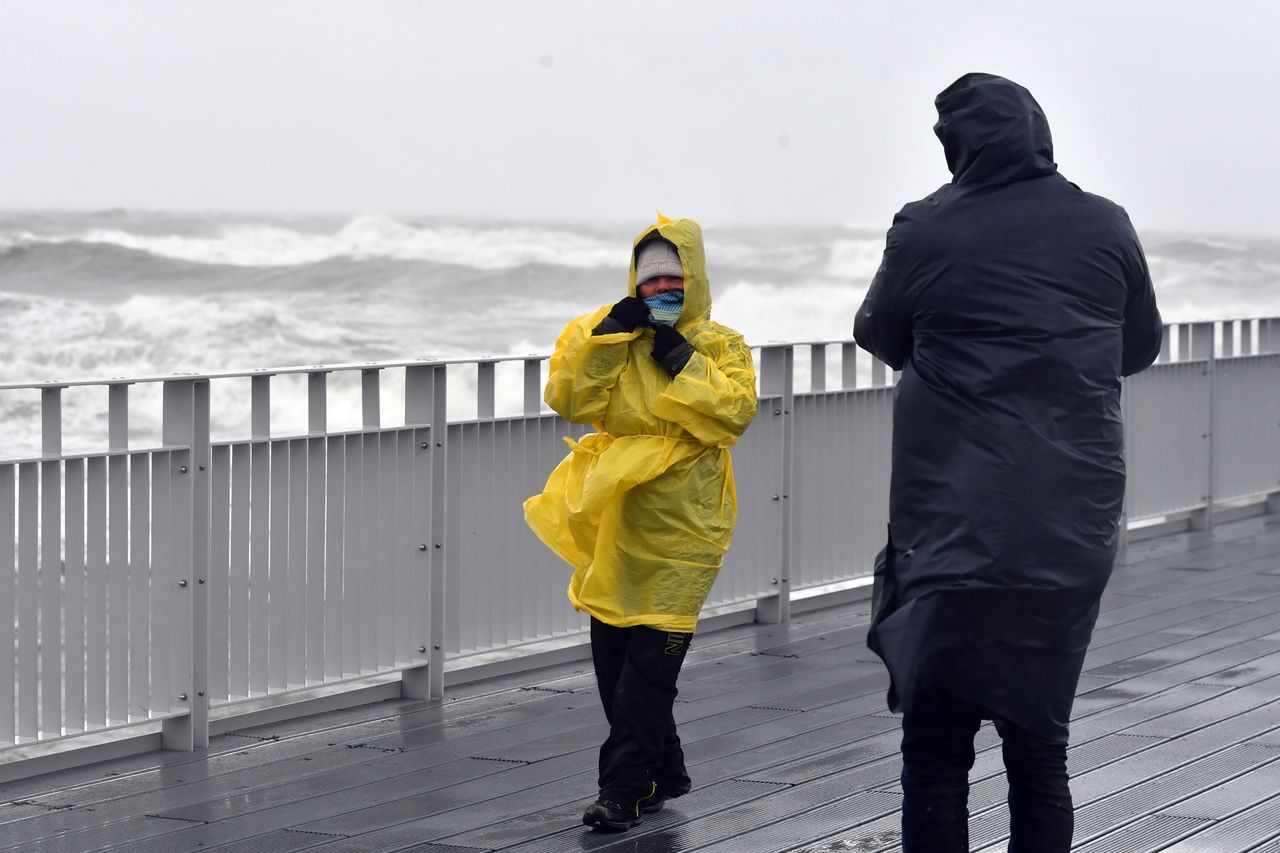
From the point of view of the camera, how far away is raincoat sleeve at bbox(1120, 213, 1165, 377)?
3345 mm

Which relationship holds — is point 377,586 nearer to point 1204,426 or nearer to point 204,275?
point 1204,426

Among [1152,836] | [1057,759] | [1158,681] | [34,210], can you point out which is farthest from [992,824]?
[34,210]

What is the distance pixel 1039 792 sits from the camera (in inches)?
133

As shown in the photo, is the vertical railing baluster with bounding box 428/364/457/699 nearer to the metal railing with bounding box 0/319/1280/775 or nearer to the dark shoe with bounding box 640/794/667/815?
the metal railing with bounding box 0/319/1280/775

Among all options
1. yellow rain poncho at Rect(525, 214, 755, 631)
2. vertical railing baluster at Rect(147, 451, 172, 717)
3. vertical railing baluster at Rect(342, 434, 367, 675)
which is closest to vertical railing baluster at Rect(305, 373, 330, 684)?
vertical railing baluster at Rect(342, 434, 367, 675)

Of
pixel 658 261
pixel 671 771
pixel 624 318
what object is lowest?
pixel 671 771

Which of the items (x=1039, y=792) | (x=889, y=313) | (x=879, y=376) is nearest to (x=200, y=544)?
(x=889, y=313)

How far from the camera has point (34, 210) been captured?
4884 centimetres

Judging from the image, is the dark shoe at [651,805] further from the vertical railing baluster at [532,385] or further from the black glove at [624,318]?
the vertical railing baluster at [532,385]

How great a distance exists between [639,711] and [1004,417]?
1728mm

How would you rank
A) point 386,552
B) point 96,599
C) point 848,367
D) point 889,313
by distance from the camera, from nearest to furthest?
point 889,313, point 96,599, point 386,552, point 848,367

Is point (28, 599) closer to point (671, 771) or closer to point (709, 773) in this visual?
point (671, 771)

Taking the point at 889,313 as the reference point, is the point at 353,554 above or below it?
below

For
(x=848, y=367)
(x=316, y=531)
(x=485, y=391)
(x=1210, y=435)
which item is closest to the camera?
(x=316, y=531)
